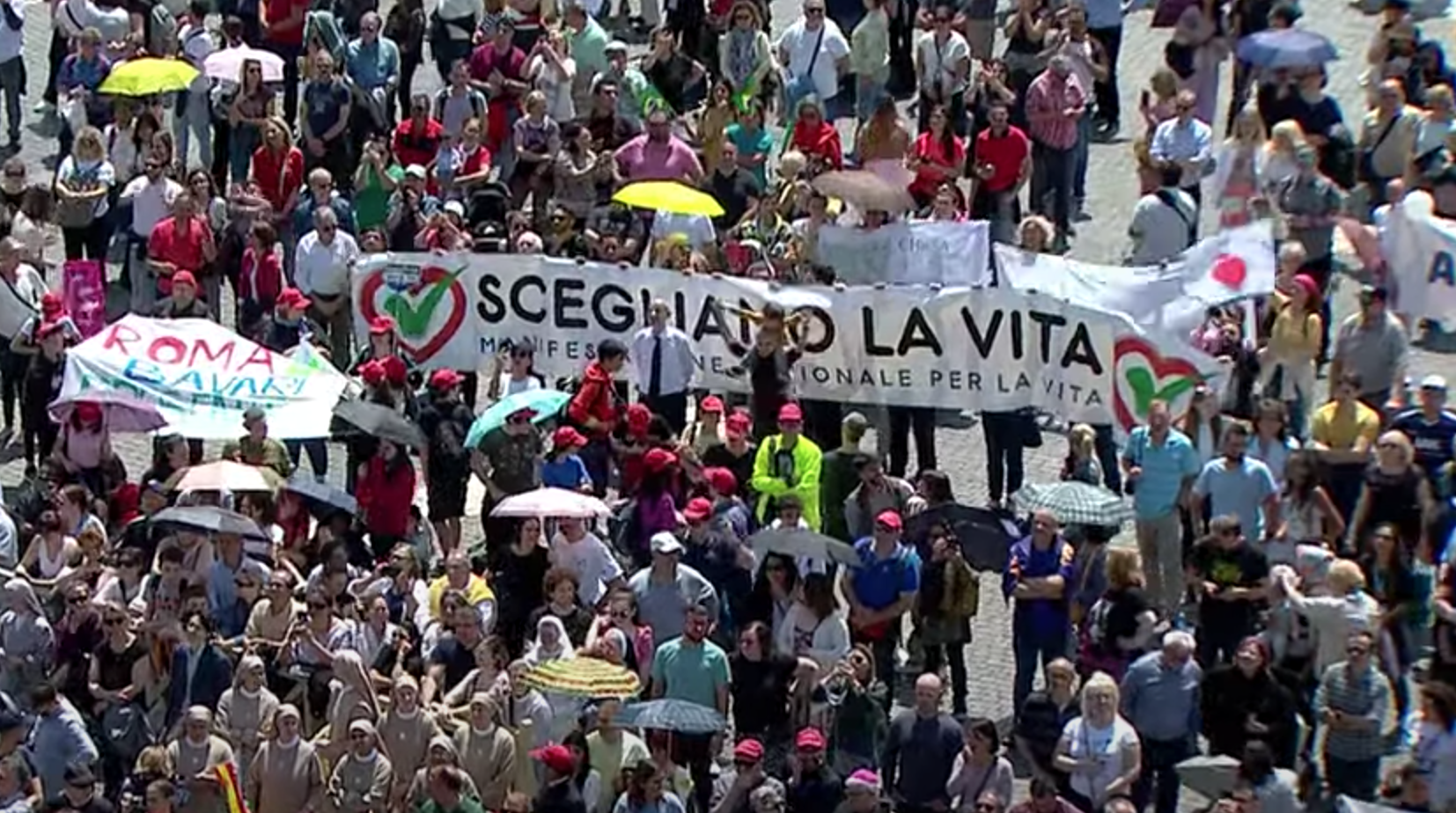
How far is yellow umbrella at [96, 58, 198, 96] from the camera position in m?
33.9

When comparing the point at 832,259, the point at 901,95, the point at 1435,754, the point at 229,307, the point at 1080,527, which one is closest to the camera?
the point at 1435,754

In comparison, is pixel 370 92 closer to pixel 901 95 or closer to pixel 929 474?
pixel 901 95

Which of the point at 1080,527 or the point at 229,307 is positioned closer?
the point at 1080,527

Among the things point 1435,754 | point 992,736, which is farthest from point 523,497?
point 1435,754

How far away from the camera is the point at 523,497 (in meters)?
27.1

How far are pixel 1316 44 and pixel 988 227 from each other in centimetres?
352

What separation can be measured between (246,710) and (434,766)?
1.63 m

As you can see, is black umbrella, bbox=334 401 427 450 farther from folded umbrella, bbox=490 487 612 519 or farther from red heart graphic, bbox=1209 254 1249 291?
red heart graphic, bbox=1209 254 1249 291

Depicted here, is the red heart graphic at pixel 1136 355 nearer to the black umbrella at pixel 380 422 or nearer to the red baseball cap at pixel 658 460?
Result: the red baseball cap at pixel 658 460

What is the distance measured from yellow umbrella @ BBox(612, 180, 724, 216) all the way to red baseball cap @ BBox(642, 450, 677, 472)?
12.0 feet

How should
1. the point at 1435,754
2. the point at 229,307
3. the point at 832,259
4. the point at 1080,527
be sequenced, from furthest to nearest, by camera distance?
the point at 229,307 < the point at 832,259 < the point at 1080,527 < the point at 1435,754

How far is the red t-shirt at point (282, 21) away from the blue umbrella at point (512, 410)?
326 inches

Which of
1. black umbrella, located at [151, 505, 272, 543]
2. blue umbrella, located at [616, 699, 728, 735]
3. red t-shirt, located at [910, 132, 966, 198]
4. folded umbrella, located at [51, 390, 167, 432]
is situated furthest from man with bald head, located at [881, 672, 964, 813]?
red t-shirt, located at [910, 132, 966, 198]

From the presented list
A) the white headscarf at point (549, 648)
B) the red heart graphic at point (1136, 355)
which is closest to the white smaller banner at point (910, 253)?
the red heart graphic at point (1136, 355)
